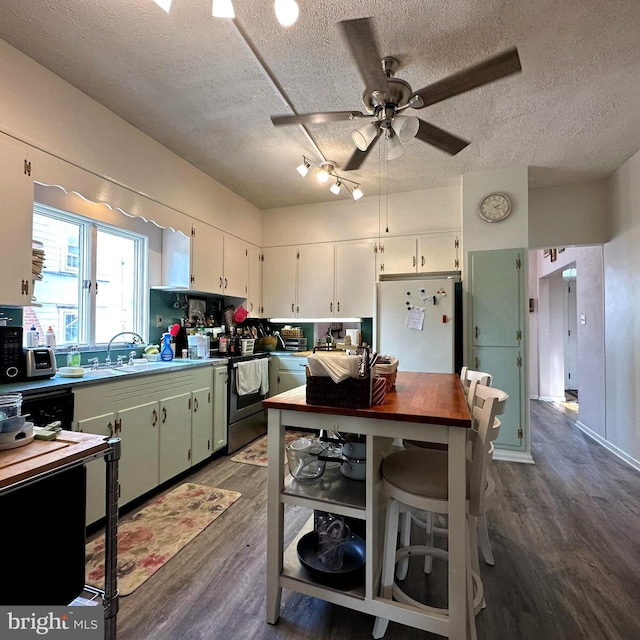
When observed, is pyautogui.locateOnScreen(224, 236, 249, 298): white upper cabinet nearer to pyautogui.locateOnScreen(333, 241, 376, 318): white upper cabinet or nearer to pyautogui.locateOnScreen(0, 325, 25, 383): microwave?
pyautogui.locateOnScreen(333, 241, 376, 318): white upper cabinet

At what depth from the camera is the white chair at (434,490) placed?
1325 mm

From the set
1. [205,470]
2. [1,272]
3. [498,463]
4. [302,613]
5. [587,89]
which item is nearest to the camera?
Result: [302,613]

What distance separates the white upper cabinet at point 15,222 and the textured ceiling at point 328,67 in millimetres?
629

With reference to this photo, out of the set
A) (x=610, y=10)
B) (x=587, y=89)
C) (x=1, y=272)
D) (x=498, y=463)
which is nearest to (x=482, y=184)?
(x=587, y=89)

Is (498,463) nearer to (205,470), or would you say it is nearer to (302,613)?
(302,613)

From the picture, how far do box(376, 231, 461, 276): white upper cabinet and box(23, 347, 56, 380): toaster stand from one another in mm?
3151

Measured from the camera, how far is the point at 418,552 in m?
1.60

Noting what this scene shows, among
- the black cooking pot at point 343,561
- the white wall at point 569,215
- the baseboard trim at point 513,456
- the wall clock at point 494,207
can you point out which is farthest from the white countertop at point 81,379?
the white wall at point 569,215

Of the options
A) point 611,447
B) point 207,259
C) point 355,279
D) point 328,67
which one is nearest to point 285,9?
point 328,67

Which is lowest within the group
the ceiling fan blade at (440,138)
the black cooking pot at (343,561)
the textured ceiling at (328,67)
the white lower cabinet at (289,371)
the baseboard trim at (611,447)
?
the baseboard trim at (611,447)

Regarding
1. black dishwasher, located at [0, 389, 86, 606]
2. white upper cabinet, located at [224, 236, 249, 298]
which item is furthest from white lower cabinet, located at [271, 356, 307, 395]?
black dishwasher, located at [0, 389, 86, 606]

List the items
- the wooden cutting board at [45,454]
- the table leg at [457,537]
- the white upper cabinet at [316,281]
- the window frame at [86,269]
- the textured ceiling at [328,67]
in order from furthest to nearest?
the white upper cabinet at [316,281] → the window frame at [86,269] → the textured ceiling at [328,67] → the table leg at [457,537] → the wooden cutting board at [45,454]

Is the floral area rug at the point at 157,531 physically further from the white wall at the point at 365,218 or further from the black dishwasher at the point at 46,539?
the white wall at the point at 365,218

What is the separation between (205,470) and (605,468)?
3546 mm
